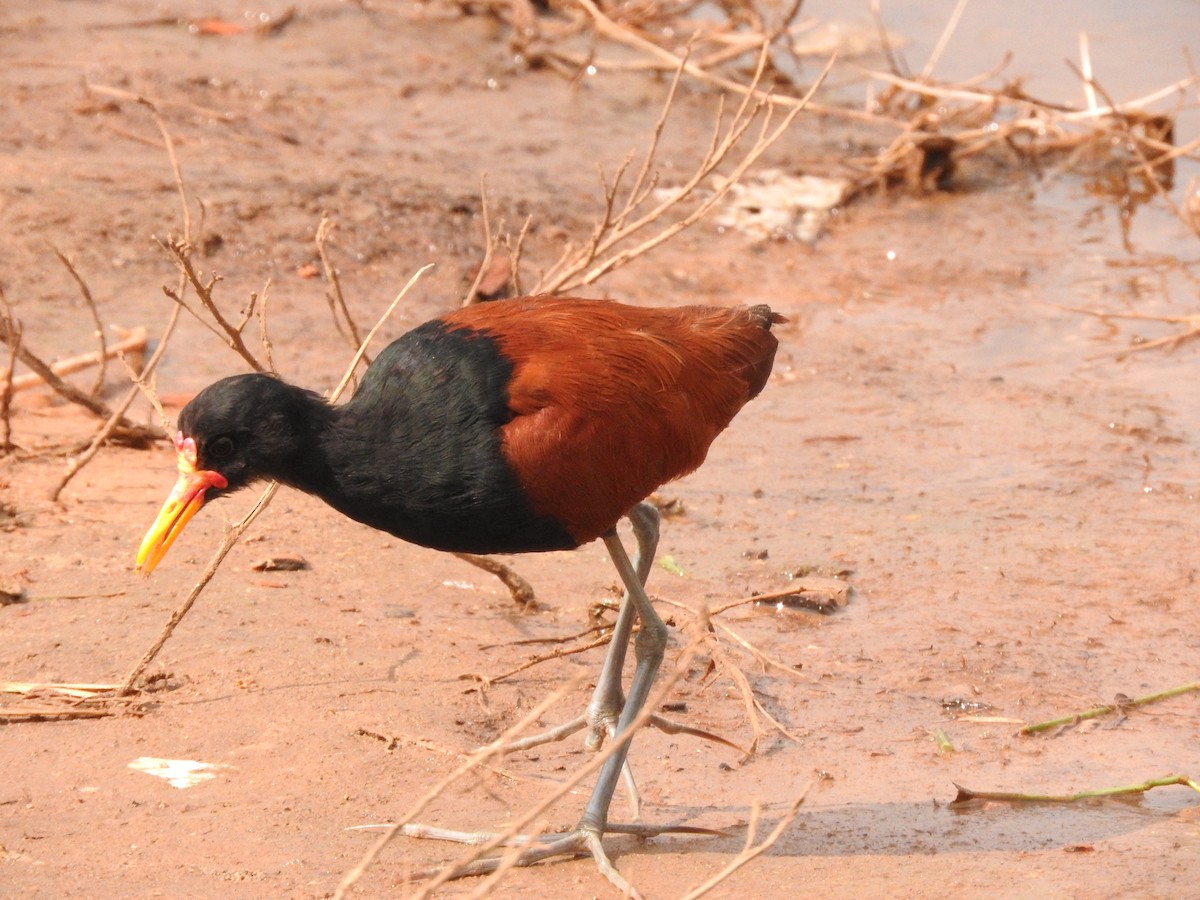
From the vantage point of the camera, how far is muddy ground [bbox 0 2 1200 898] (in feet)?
13.4

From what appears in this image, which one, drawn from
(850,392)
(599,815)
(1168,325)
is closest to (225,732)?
(599,815)

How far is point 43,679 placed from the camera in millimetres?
4559

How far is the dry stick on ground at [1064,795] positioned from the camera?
166 inches

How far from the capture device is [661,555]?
19.4ft

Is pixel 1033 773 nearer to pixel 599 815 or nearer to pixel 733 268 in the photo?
pixel 599 815

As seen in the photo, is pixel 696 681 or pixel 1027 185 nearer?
pixel 696 681

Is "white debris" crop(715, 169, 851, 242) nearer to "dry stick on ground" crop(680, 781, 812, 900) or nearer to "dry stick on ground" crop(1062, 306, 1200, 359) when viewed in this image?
"dry stick on ground" crop(1062, 306, 1200, 359)

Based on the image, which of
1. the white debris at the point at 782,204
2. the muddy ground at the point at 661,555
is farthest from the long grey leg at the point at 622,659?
the white debris at the point at 782,204

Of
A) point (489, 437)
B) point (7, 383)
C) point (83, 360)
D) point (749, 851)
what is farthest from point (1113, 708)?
point (83, 360)

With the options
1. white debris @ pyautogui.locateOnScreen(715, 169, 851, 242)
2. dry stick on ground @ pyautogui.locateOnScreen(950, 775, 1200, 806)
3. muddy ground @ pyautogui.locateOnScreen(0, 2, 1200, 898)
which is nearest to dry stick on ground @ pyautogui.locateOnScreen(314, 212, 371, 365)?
muddy ground @ pyautogui.locateOnScreen(0, 2, 1200, 898)

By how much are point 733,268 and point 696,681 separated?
13.4 feet

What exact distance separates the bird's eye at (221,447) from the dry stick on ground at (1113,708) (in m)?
2.58

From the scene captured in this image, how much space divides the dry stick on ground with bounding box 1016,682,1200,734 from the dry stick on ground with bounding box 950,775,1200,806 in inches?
15.5

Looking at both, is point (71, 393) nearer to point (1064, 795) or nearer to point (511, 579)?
point (511, 579)
